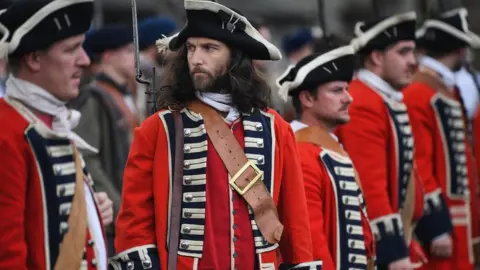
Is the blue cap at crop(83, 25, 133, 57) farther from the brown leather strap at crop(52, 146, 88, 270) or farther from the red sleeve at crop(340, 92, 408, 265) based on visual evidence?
the brown leather strap at crop(52, 146, 88, 270)

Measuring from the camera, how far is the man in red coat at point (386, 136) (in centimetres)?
744

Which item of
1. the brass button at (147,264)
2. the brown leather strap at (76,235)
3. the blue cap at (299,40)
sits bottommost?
the brass button at (147,264)

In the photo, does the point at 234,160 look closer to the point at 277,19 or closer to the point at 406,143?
the point at 406,143

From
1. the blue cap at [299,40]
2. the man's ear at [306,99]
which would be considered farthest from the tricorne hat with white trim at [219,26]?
the blue cap at [299,40]

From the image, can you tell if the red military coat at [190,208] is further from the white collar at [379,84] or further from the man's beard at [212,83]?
the white collar at [379,84]

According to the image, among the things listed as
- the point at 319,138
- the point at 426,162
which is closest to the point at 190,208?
the point at 319,138

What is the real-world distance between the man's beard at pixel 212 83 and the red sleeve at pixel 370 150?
6.68 ft

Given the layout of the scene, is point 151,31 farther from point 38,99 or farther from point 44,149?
point 44,149

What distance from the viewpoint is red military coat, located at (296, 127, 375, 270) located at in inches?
263

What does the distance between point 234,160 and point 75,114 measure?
731 mm

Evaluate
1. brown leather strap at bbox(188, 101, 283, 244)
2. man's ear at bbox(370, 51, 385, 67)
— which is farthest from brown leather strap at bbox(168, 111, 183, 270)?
man's ear at bbox(370, 51, 385, 67)

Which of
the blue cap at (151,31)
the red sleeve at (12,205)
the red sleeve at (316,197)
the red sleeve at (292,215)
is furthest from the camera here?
the blue cap at (151,31)

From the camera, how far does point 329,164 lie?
22.3ft

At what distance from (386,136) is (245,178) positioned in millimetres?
2328
